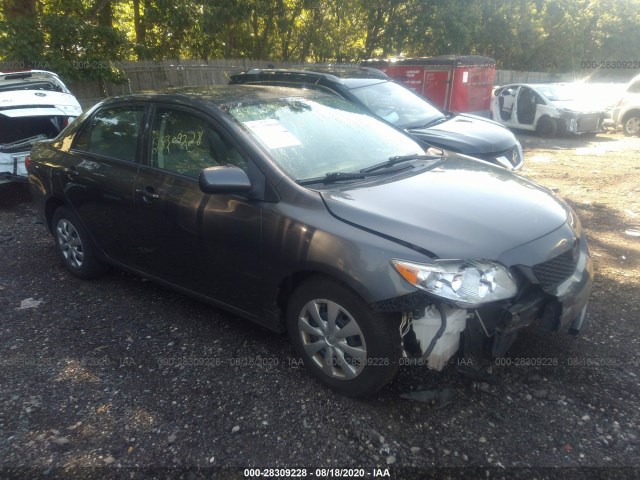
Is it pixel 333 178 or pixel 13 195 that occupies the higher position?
pixel 333 178

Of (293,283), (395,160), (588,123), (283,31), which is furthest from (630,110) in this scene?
(293,283)

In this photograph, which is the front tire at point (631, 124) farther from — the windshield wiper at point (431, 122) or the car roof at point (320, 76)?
the car roof at point (320, 76)

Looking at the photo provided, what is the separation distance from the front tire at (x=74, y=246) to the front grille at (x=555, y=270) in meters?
3.61

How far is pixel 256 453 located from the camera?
8.21 ft

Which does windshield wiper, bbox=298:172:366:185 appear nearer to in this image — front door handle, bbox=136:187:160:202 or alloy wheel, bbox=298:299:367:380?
alloy wheel, bbox=298:299:367:380

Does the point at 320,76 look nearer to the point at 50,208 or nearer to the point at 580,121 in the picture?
the point at 50,208

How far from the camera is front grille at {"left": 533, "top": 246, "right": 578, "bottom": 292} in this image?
2.58m

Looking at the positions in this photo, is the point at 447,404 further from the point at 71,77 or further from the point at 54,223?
the point at 71,77

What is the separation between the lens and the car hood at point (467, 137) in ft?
19.7

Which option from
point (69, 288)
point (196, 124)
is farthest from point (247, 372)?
point (69, 288)

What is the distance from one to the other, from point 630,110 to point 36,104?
1307 centimetres

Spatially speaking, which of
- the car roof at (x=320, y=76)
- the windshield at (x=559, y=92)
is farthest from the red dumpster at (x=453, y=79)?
the car roof at (x=320, y=76)

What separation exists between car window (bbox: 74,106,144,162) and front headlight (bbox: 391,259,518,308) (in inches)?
94.1

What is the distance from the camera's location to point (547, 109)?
12695mm
